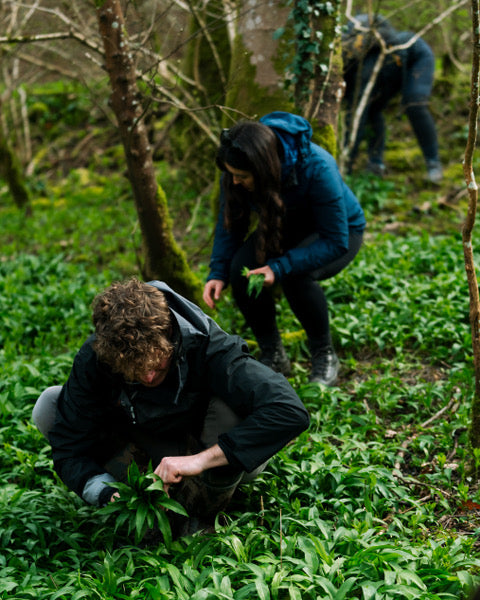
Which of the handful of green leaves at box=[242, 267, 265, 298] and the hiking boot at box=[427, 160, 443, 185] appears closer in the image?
the handful of green leaves at box=[242, 267, 265, 298]

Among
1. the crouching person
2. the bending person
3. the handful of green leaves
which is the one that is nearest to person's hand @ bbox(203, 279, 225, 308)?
the handful of green leaves

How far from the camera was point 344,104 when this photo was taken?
304 inches

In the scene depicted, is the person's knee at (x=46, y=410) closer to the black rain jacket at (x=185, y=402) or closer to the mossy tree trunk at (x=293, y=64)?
the black rain jacket at (x=185, y=402)

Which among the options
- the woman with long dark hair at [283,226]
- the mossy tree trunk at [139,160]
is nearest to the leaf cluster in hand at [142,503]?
the woman with long dark hair at [283,226]

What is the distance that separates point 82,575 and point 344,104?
258 inches

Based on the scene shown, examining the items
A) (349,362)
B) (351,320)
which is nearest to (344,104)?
(351,320)

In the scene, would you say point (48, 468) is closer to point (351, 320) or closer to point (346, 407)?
point (346, 407)

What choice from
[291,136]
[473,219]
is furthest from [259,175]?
[473,219]

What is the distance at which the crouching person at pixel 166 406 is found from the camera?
8.20 ft

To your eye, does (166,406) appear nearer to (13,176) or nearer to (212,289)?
(212,289)

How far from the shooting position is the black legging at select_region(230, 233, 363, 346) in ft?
12.5

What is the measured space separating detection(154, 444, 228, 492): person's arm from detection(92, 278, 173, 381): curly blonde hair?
0.39 meters

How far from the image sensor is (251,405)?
8.57 ft

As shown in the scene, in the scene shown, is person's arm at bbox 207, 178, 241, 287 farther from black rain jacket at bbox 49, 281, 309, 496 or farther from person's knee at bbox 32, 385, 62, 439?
person's knee at bbox 32, 385, 62, 439
